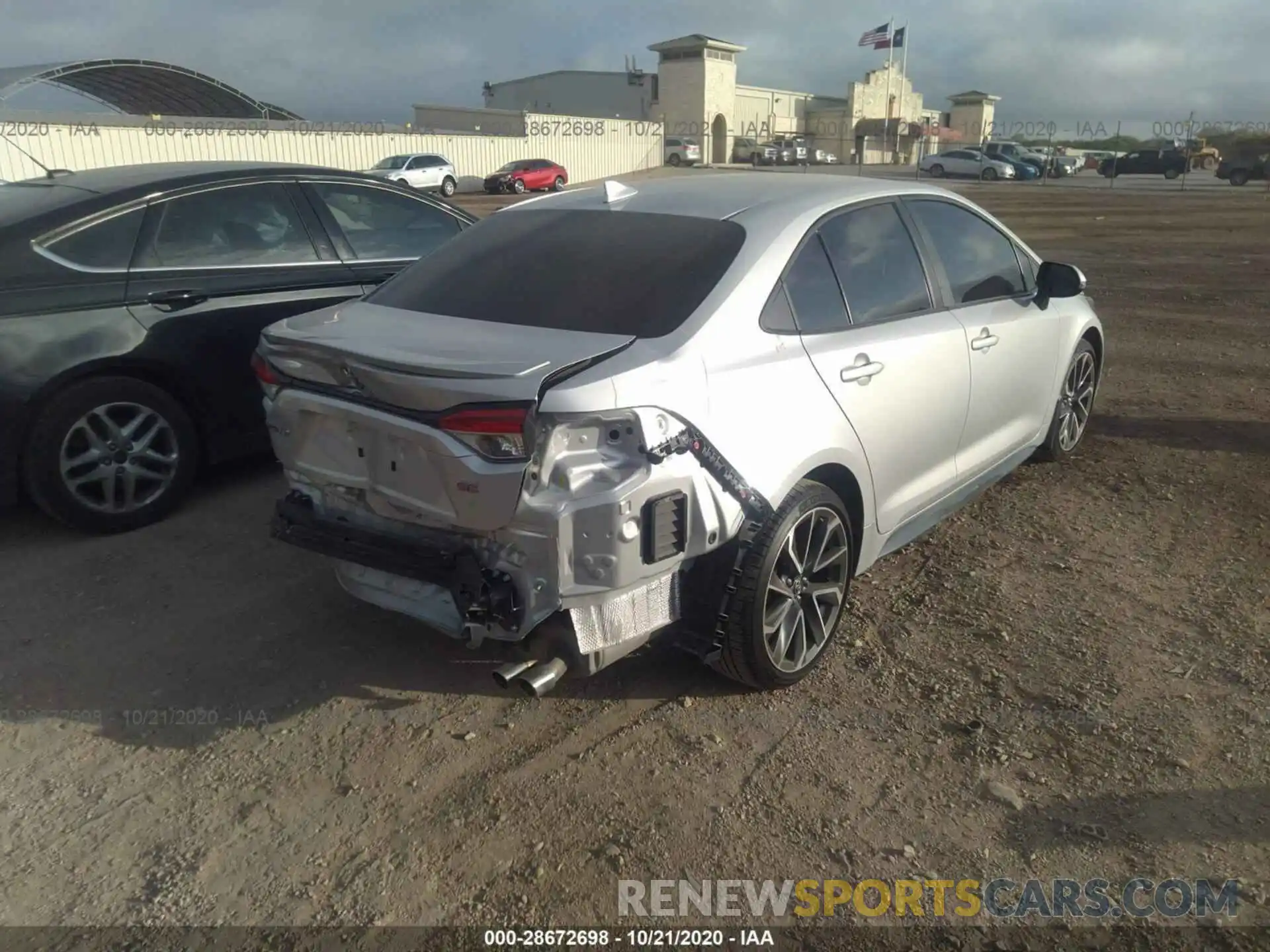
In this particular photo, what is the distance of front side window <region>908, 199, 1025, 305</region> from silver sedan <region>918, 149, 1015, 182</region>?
44.7 m

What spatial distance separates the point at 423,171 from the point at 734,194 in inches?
1372

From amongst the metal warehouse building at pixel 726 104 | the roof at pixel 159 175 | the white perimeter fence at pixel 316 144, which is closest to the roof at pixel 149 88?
the white perimeter fence at pixel 316 144

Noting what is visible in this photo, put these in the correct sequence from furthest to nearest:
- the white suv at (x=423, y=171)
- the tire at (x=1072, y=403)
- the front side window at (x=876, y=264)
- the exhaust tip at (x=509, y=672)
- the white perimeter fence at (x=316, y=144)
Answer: the white suv at (x=423, y=171) < the white perimeter fence at (x=316, y=144) < the tire at (x=1072, y=403) < the front side window at (x=876, y=264) < the exhaust tip at (x=509, y=672)

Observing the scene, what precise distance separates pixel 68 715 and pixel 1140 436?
5.94 m

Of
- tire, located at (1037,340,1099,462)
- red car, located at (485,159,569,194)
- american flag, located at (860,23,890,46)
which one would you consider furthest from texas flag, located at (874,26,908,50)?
tire, located at (1037,340,1099,462)

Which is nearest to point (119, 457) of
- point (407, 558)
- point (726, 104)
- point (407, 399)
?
point (407, 558)

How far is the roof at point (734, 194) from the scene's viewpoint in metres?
3.64

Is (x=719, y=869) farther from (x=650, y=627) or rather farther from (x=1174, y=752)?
(x=1174, y=752)

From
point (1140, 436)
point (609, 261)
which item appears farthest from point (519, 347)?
point (1140, 436)

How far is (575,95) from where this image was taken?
252 ft

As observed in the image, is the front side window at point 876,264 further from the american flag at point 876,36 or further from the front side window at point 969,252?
the american flag at point 876,36

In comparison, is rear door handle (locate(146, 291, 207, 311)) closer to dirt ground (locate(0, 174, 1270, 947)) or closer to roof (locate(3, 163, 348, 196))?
roof (locate(3, 163, 348, 196))

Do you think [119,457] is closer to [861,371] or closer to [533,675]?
[533,675]
